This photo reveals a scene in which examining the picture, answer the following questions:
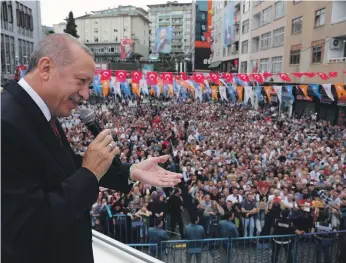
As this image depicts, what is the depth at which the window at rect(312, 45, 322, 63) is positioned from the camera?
2371cm

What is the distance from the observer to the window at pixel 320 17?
23.6m

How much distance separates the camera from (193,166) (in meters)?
11.2

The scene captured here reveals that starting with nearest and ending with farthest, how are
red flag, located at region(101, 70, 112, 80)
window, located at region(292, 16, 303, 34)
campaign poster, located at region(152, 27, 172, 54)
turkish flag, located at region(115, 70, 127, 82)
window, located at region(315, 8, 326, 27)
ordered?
red flag, located at region(101, 70, 112, 80) → turkish flag, located at region(115, 70, 127, 82) → window, located at region(315, 8, 326, 27) → window, located at region(292, 16, 303, 34) → campaign poster, located at region(152, 27, 172, 54)

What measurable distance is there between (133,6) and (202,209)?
94.8m

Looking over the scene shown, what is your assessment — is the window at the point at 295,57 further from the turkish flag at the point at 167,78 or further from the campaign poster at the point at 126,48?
the campaign poster at the point at 126,48

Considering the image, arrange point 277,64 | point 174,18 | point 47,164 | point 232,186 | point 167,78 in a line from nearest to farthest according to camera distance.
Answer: point 47,164 < point 232,186 < point 167,78 < point 277,64 < point 174,18

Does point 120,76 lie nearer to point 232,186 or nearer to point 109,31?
point 232,186

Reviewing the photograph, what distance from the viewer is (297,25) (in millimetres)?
28078

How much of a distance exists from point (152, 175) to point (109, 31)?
89.0m

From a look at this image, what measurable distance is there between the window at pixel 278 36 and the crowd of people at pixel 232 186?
17.0m

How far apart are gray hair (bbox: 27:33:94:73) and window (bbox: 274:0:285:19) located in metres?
33.8

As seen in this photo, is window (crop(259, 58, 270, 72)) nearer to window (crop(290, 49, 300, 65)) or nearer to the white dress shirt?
window (crop(290, 49, 300, 65))

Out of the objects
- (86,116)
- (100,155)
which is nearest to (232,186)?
(86,116)

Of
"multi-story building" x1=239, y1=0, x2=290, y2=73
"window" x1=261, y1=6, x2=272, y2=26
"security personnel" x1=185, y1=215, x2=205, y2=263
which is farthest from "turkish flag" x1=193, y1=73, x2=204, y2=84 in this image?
"window" x1=261, y1=6, x2=272, y2=26
